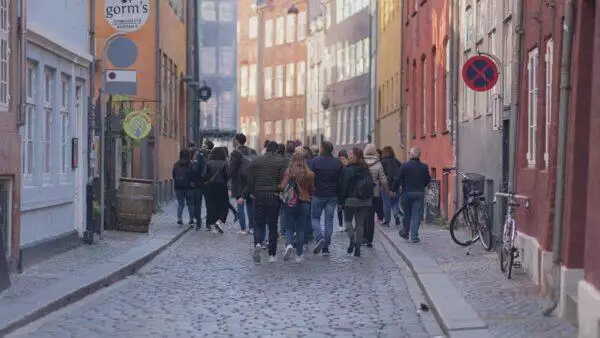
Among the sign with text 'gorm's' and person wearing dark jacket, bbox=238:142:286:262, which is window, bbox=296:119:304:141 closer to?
the sign with text 'gorm's'

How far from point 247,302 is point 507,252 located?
3477 millimetres

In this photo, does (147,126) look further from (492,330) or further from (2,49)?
(492,330)

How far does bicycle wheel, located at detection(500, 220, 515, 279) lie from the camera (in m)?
15.7

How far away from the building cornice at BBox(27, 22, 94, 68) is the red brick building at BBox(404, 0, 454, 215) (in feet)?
33.4

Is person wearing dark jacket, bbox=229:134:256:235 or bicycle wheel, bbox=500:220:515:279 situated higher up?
person wearing dark jacket, bbox=229:134:256:235

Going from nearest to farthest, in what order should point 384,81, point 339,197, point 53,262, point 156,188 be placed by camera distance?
point 53,262
point 339,197
point 156,188
point 384,81

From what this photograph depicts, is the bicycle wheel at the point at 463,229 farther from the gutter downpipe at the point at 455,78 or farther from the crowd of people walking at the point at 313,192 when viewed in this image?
the gutter downpipe at the point at 455,78

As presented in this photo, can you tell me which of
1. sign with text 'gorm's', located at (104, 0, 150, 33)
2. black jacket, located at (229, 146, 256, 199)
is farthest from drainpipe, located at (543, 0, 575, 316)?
black jacket, located at (229, 146, 256, 199)

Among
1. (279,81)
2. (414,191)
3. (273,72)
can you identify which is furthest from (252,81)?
(414,191)

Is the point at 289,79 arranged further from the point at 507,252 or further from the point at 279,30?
the point at 507,252

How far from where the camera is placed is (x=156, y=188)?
38.4 meters

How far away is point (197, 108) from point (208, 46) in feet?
71.4

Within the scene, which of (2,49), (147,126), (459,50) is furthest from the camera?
(459,50)

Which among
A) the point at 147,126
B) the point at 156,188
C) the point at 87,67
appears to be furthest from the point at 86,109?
the point at 156,188
